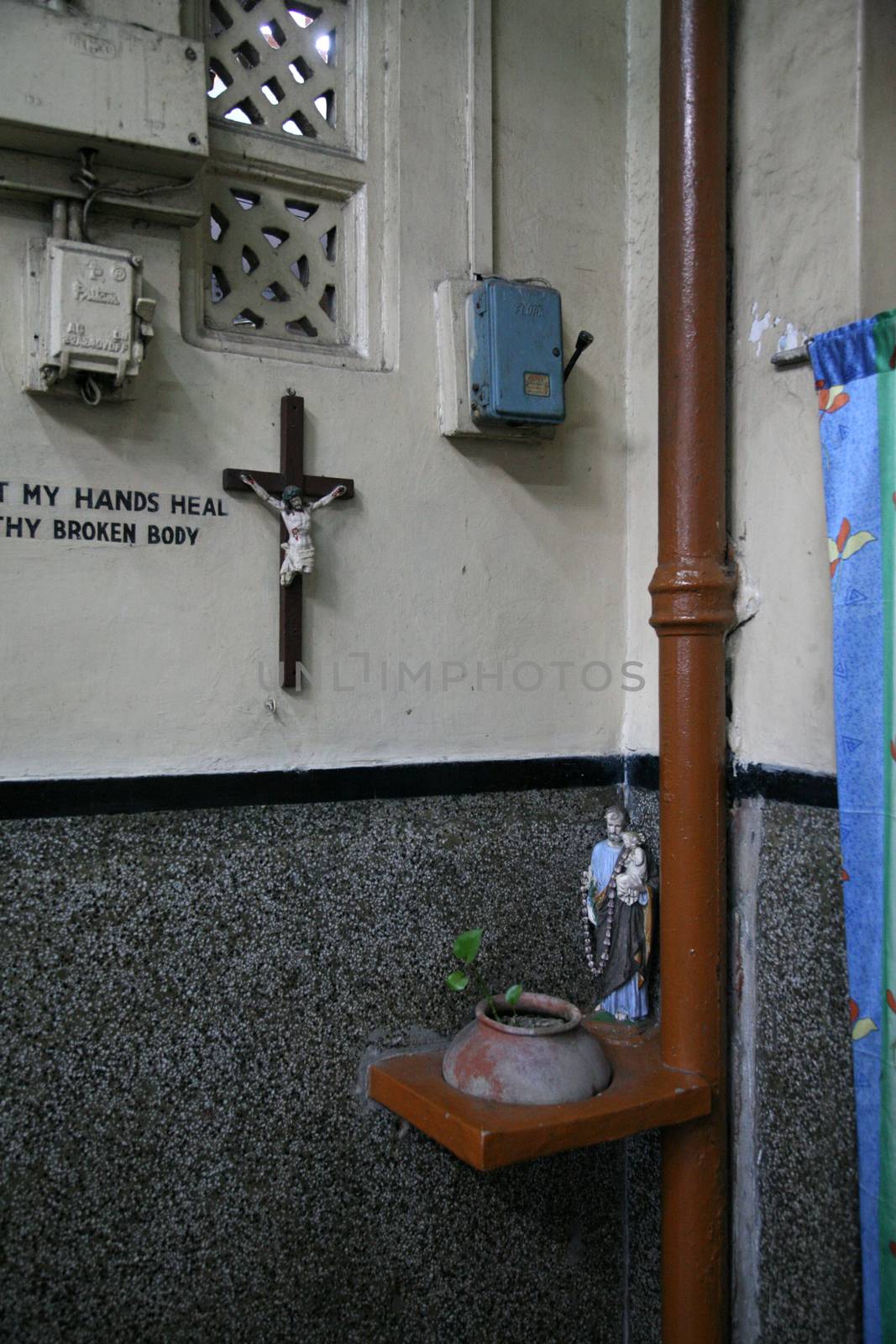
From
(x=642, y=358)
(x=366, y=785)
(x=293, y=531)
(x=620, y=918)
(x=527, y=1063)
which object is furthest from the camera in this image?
(x=642, y=358)

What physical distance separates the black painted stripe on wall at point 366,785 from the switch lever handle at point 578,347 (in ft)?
2.71

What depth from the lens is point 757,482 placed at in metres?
2.09

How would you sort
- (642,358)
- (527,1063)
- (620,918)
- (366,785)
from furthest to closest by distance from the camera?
(642,358), (620,918), (366,785), (527,1063)

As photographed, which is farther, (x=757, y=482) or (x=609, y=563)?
(x=609, y=563)

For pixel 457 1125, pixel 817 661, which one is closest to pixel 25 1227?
pixel 457 1125

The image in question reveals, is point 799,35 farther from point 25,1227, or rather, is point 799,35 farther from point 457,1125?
point 25,1227

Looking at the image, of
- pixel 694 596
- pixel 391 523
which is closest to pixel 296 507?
pixel 391 523

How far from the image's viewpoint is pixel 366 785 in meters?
2.09

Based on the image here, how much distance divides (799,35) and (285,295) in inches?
42.9

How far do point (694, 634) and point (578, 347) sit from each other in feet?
2.07

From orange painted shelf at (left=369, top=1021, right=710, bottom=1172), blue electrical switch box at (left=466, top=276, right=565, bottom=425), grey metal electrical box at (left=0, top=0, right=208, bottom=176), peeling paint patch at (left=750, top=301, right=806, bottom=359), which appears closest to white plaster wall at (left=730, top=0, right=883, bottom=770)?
peeling paint patch at (left=750, top=301, right=806, bottom=359)

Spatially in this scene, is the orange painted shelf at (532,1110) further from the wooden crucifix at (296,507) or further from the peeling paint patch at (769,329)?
the peeling paint patch at (769,329)

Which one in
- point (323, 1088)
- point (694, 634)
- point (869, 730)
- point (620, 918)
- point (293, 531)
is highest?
point (293, 531)

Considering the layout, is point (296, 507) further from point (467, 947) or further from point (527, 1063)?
point (527, 1063)
